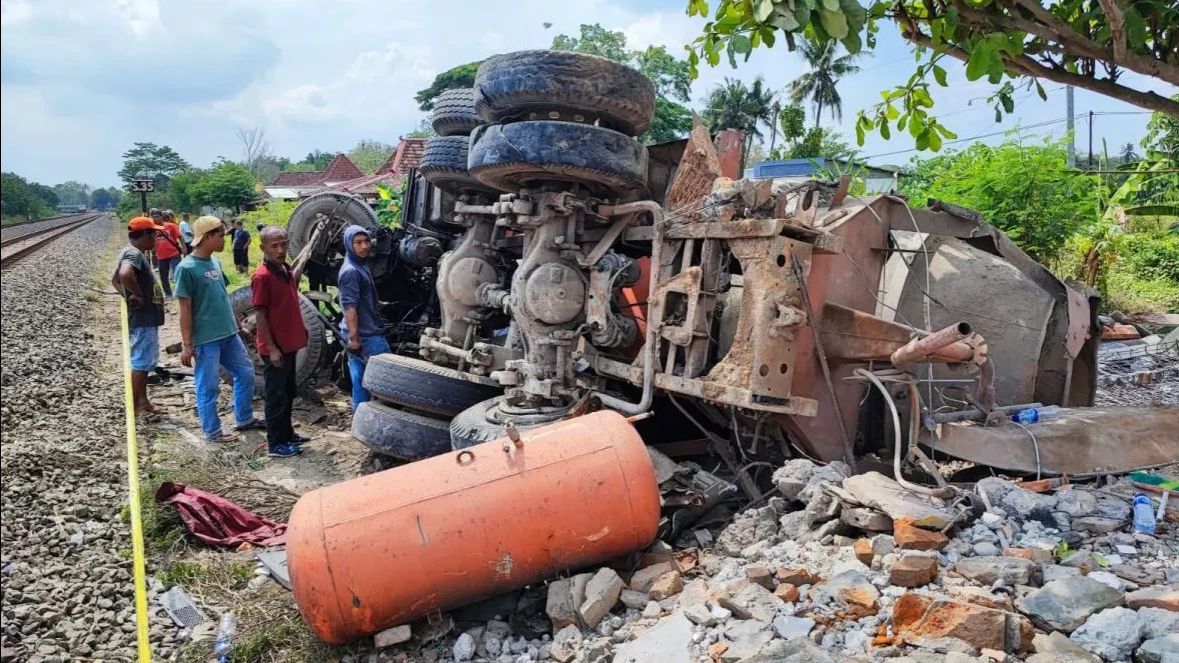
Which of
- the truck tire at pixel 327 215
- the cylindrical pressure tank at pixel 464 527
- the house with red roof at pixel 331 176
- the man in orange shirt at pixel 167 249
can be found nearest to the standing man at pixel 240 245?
the man in orange shirt at pixel 167 249

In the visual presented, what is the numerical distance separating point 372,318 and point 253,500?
1.90 meters

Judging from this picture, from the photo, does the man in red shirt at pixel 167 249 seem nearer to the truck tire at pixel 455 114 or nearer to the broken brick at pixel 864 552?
the truck tire at pixel 455 114

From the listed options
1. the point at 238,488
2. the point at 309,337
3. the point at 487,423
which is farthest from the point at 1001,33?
the point at 309,337

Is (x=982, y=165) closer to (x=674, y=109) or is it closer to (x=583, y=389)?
(x=583, y=389)

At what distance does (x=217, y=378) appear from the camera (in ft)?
18.6

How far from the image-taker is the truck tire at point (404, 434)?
4.77 m

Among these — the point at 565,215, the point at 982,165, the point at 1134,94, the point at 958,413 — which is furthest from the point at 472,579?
the point at 982,165

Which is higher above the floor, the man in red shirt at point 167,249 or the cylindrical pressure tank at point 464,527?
the man in red shirt at point 167,249

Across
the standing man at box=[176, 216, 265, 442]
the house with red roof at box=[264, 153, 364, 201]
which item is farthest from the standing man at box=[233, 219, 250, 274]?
the house with red roof at box=[264, 153, 364, 201]

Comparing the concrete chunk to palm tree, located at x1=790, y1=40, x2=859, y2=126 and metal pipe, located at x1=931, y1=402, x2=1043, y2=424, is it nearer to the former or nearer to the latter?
metal pipe, located at x1=931, y1=402, x2=1043, y2=424

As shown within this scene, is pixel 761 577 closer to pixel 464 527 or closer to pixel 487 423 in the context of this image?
pixel 464 527

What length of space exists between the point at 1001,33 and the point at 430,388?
355 centimetres

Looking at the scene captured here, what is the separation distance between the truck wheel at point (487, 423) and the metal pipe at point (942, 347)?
1.77 metres

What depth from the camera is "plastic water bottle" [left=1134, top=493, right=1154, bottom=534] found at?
2895 millimetres
